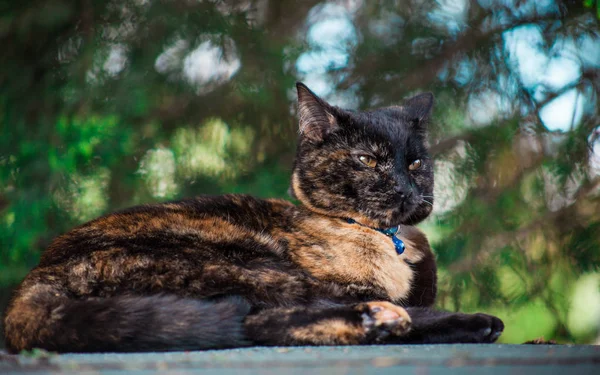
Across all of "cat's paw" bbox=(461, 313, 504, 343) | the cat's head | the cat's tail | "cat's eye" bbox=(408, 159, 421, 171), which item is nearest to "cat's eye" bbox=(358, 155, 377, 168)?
the cat's head

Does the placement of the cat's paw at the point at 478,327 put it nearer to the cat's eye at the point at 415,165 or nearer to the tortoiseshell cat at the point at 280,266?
the tortoiseshell cat at the point at 280,266

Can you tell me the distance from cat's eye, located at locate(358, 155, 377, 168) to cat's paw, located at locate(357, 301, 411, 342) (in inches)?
29.3

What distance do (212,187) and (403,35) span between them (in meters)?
1.58

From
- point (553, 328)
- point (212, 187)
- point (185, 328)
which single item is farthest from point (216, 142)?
point (553, 328)

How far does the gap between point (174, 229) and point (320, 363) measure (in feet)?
3.29

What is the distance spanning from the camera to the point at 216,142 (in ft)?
11.6

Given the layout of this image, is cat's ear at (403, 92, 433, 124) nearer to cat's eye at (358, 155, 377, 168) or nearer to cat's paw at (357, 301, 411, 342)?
cat's eye at (358, 155, 377, 168)

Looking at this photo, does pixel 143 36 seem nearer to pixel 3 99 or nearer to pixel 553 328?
pixel 3 99

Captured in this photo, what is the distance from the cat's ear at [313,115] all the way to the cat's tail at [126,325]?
3.47 ft

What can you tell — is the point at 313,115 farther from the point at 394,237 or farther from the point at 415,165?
the point at 394,237

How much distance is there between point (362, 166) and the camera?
229 centimetres

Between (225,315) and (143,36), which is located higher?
(143,36)

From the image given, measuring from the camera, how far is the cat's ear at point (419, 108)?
2.61m

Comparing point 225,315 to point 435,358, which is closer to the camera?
point 435,358
